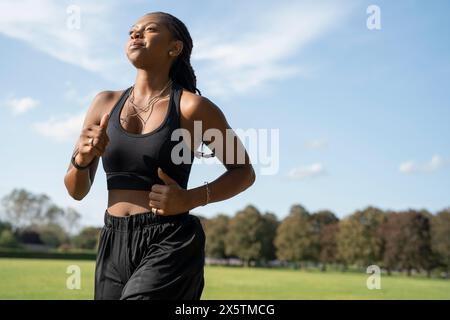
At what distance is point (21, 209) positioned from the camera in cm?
11206

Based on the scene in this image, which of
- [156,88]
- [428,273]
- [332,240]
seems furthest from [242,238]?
[156,88]

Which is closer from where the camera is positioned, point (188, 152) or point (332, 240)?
point (188, 152)

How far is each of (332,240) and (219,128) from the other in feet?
291

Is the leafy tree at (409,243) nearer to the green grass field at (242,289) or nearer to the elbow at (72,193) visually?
the green grass field at (242,289)

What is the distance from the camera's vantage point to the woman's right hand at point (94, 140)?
133 inches

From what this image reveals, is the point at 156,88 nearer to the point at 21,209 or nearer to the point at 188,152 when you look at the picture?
the point at 188,152

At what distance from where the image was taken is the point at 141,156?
11.6 feet

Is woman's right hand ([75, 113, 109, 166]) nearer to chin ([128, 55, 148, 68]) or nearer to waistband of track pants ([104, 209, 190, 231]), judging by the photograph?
waistband of track pants ([104, 209, 190, 231])

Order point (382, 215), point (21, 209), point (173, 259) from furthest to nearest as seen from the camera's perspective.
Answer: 1. point (21, 209)
2. point (382, 215)
3. point (173, 259)

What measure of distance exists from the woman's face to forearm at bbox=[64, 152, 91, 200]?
88 centimetres

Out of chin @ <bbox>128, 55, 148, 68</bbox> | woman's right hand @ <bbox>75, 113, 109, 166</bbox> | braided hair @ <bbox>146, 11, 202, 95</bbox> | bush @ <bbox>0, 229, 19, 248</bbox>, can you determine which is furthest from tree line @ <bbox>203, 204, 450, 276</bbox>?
woman's right hand @ <bbox>75, 113, 109, 166</bbox>

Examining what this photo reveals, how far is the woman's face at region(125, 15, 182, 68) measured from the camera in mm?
3898

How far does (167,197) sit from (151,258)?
0.41 meters

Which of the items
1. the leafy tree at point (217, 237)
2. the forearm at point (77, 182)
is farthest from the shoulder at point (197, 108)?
the leafy tree at point (217, 237)
